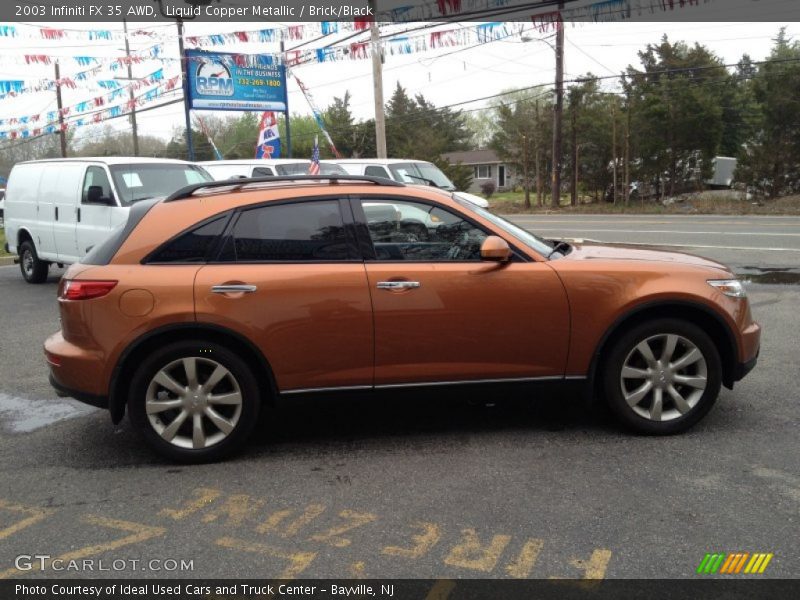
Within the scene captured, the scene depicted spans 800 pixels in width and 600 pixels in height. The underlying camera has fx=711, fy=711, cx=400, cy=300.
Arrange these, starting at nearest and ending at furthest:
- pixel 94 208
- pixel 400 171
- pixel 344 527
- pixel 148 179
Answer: pixel 344 527
pixel 94 208
pixel 148 179
pixel 400 171

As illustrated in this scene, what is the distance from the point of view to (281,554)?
3.19 meters

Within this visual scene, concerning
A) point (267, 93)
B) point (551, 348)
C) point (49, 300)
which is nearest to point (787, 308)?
point (551, 348)

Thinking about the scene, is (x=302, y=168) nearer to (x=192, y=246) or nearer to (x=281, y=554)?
(x=192, y=246)

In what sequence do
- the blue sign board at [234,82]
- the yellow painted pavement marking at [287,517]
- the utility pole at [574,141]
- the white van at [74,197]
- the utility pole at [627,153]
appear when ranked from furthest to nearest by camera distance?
the utility pole at [574,141], the utility pole at [627,153], the blue sign board at [234,82], the white van at [74,197], the yellow painted pavement marking at [287,517]

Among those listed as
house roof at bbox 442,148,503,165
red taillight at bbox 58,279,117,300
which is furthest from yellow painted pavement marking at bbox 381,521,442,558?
house roof at bbox 442,148,503,165

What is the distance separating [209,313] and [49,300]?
7.56 meters

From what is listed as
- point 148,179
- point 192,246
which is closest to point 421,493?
point 192,246

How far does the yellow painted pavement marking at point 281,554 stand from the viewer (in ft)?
9.98

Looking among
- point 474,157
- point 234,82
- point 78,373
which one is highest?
point 474,157

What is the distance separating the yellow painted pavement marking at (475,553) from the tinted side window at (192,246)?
2267mm

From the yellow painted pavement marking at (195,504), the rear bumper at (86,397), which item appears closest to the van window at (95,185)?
the rear bumper at (86,397)

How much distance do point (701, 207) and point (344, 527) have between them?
91.8 feet

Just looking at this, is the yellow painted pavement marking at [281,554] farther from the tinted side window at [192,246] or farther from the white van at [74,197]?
the white van at [74,197]

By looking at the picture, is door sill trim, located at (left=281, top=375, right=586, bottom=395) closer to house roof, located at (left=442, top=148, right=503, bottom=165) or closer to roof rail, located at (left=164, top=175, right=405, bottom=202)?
roof rail, located at (left=164, top=175, right=405, bottom=202)
